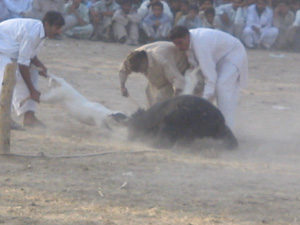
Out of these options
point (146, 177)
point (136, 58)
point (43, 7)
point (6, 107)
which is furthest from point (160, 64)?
point (43, 7)

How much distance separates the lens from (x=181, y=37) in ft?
28.8

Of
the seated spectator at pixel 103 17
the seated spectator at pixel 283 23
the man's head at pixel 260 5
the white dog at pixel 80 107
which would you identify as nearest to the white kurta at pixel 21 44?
the white dog at pixel 80 107

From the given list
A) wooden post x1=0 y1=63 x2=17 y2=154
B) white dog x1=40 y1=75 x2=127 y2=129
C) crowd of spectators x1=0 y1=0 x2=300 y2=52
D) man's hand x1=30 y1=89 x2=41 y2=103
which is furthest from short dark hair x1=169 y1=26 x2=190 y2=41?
crowd of spectators x1=0 y1=0 x2=300 y2=52

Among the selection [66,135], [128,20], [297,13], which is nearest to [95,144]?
[66,135]

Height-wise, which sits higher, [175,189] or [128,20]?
[175,189]

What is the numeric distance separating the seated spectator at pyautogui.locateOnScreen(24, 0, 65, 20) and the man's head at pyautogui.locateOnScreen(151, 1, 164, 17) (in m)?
2.24

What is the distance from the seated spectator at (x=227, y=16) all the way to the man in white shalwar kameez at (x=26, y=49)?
10.2 m

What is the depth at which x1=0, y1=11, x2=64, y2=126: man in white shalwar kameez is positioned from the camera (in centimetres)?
866

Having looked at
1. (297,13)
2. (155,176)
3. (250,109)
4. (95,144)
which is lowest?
(297,13)

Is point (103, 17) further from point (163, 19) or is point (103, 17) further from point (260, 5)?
point (260, 5)

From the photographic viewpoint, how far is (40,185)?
21.4ft

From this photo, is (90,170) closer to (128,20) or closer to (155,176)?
(155,176)

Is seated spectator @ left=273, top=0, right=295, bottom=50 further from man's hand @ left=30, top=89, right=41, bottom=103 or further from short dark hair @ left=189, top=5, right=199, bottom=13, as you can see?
man's hand @ left=30, top=89, right=41, bottom=103

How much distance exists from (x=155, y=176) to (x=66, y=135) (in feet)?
7.66
